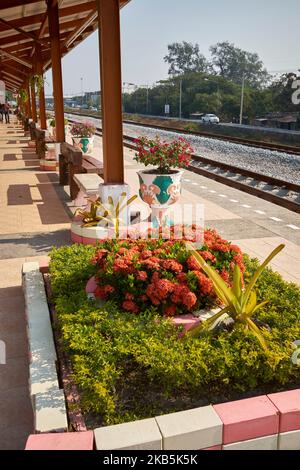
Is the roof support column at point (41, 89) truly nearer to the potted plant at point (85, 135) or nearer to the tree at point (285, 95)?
the potted plant at point (85, 135)

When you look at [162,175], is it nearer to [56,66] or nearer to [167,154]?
[167,154]

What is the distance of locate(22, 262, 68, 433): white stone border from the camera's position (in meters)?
2.33

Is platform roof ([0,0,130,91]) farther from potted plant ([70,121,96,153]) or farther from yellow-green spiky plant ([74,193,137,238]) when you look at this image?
yellow-green spiky plant ([74,193,137,238])

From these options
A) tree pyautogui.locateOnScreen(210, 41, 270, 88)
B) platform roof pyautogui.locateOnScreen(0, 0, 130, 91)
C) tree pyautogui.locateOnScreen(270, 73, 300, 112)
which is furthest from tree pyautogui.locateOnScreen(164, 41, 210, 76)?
platform roof pyautogui.locateOnScreen(0, 0, 130, 91)

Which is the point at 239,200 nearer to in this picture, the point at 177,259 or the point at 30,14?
the point at 177,259

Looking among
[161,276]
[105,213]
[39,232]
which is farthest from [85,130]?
[161,276]

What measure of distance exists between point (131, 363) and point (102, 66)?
387 centimetres

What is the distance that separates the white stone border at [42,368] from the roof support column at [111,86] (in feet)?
7.80

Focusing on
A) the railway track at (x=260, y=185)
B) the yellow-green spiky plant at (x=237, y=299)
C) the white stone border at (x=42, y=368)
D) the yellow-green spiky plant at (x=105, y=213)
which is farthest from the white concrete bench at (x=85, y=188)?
the yellow-green spiky plant at (x=237, y=299)

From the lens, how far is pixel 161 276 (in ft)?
11.1

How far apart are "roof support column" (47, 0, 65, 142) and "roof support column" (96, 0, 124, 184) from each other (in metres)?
4.55
